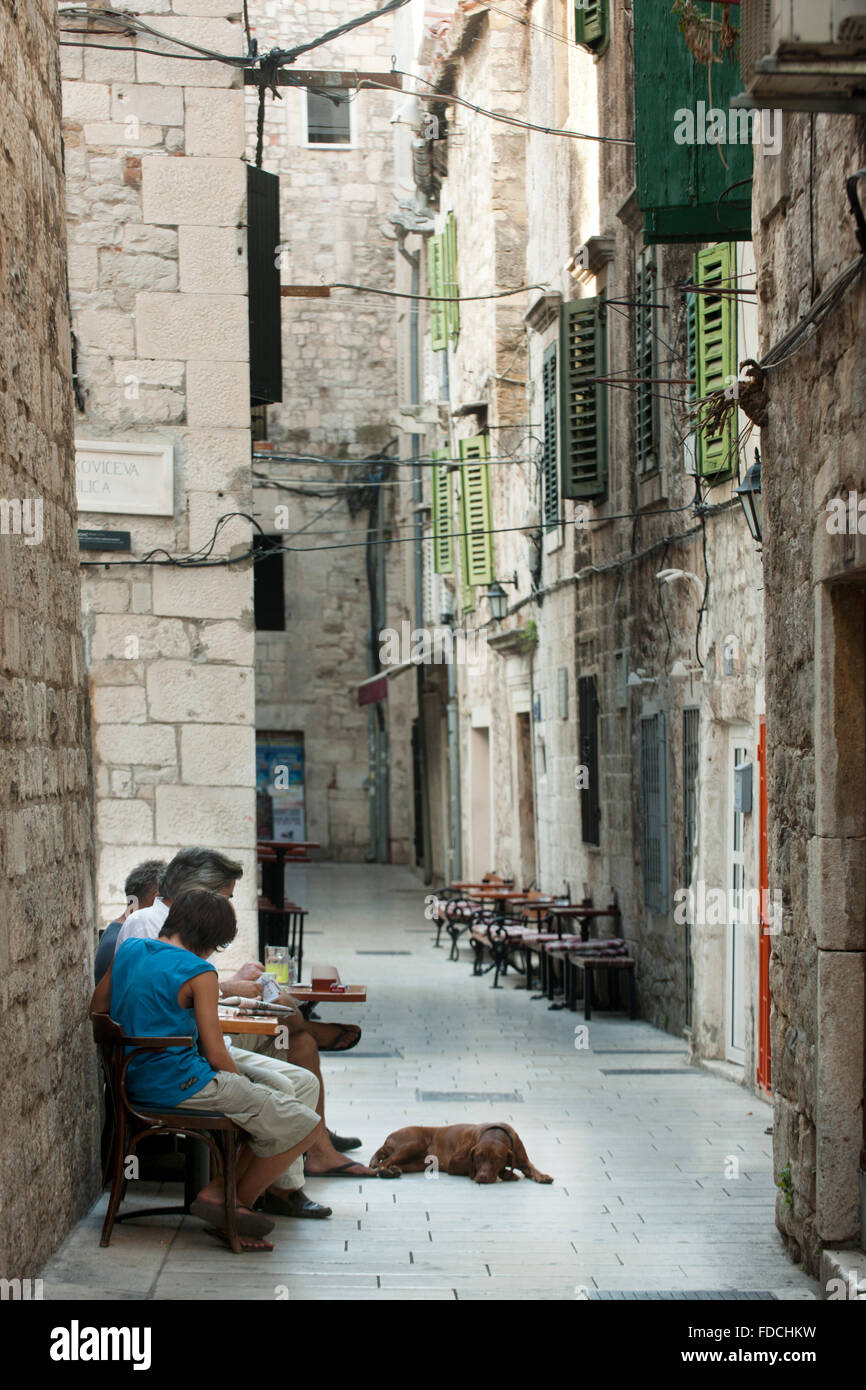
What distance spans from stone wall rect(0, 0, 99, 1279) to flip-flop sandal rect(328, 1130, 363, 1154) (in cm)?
152

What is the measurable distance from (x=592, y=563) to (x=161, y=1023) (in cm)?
884

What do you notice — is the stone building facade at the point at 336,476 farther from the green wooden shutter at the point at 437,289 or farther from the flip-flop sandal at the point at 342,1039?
the flip-flop sandal at the point at 342,1039

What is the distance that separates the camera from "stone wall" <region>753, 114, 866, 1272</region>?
5.09 metres

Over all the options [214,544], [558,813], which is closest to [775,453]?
[214,544]

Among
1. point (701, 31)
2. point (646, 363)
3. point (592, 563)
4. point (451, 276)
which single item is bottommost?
point (592, 563)

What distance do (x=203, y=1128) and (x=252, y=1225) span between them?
443mm

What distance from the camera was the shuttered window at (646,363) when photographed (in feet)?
38.0

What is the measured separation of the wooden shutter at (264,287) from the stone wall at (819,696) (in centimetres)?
559

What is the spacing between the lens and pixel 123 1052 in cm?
569

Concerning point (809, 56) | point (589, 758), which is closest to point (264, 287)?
point (589, 758)

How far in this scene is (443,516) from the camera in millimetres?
21281

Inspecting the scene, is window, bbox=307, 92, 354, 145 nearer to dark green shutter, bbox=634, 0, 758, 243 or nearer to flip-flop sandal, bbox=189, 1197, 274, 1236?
dark green shutter, bbox=634, 0, 758, 243

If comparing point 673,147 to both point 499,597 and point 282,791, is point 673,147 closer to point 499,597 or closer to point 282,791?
point 499,597

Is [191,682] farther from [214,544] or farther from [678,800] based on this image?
[678,800]
